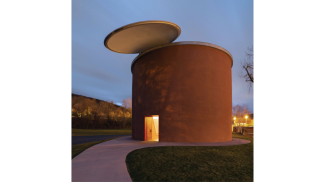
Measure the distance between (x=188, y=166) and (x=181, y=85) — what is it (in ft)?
18.5

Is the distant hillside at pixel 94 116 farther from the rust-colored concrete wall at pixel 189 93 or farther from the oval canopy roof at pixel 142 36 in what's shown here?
the rust-colored concrete wall at pixel 189 93

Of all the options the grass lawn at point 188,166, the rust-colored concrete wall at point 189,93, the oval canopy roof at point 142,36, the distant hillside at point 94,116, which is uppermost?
the oval canopy roof at point 142,36

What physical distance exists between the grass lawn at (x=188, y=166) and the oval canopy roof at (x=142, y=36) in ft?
20.4

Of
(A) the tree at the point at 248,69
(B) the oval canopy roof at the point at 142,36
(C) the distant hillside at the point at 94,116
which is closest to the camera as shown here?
(B) the oval canopy roof at the point at 142,36

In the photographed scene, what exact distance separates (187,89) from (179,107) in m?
1.16

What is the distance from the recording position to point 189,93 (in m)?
9.60

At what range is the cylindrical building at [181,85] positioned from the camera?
30.8 feet

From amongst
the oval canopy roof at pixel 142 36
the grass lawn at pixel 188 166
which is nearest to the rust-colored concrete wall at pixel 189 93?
the oval canopy roof at pixel 142 36

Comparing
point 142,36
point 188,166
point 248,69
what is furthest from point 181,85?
point 188,166

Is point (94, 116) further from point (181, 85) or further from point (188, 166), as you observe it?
point (188, 166)

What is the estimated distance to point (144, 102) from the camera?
36.3ft
